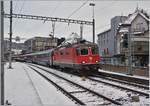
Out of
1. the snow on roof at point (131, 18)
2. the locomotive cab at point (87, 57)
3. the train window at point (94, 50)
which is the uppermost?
the snow on roof at point (131, 18)

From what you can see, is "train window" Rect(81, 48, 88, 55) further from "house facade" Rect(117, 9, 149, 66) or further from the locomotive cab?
"house facade" Rect(117, 9, 149, 66)

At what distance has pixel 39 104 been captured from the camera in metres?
9.04

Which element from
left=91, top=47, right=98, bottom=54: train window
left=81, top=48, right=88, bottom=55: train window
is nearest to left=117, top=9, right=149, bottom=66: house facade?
left=91, top=47, right=98, bottom=54: train window

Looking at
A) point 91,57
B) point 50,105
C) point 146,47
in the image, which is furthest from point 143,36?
point 50,105

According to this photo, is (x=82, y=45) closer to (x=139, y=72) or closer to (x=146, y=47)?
(x=139, y=72)

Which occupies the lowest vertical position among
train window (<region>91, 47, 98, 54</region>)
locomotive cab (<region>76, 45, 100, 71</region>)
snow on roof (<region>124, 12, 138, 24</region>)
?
locomotive cab (<region>76, 45, 100, 71</region>)

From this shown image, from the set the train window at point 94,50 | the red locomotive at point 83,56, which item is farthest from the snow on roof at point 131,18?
the red locomotive at point 83,56

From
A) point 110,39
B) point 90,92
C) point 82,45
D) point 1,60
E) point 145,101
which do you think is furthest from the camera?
point 110,39

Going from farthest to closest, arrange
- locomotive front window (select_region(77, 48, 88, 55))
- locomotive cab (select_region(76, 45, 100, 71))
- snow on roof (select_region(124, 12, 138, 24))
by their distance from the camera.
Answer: snow on roof (select_region(124, 12, 138, 24)) → locomotive front window (select_region(77, 48, 88, 55)) → locomotive cab (select_region(76, 45, 100, 71))

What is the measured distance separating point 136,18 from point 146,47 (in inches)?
260

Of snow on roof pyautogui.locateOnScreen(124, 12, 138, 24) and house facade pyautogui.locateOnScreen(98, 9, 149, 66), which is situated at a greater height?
snow on roof pyautogui.locateOnScreen(124, 12, 138, 24)

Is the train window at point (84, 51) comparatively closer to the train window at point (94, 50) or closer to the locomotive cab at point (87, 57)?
the locomotive cab at point (87, 57)

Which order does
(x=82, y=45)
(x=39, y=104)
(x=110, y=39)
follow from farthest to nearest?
1. (x=110, y=39)
2. (x=82, y=45)
3. (x=39, y=104)

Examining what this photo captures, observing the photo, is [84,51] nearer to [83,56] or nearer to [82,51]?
[82,51]
